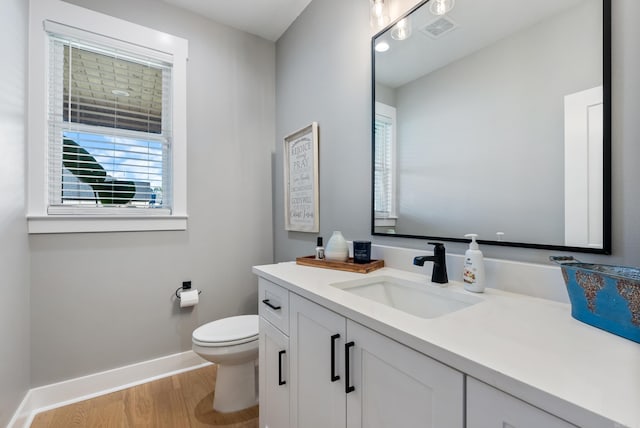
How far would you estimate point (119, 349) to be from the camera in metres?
1.89

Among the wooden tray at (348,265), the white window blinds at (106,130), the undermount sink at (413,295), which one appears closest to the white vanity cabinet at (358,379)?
the undermount sink at (413,295)

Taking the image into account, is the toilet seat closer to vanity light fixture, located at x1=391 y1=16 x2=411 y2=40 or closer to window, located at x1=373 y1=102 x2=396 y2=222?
window, located at x1=373 y1=102 x2=396 y2=222

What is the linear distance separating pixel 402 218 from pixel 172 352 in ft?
6.11

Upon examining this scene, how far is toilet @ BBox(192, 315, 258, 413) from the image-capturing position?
1559mm

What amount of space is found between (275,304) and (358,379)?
565mm

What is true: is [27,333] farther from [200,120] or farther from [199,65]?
[199,65]

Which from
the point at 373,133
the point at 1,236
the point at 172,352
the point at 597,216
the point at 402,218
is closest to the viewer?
the point at 597,216

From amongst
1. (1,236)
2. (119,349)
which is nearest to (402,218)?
(1,236)

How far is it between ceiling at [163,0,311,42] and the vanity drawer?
193 centimetres

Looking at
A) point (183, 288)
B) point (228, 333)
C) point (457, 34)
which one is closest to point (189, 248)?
point (183, 288)

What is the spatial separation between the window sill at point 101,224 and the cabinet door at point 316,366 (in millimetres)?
1320

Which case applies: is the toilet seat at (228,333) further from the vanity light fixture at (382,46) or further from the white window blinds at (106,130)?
the vanity light fixture at (382,46)

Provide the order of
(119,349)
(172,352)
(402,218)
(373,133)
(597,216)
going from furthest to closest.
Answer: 1. (172,352)
2. (119,349)
3. (373,133)
4. (402,218)
5. (597,216)

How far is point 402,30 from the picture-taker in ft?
4.55
